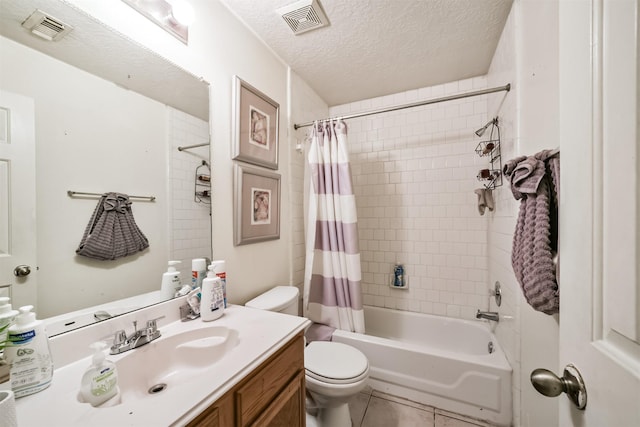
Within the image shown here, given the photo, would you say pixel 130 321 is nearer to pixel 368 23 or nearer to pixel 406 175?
pixel 368 23

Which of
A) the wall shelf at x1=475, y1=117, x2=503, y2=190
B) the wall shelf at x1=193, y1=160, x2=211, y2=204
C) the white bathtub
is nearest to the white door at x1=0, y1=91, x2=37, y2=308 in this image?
the wall shelf at x1=193, y1=160, x2=211, y2=204

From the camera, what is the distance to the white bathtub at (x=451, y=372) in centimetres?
142

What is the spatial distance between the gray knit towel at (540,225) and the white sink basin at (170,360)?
105 centimetres

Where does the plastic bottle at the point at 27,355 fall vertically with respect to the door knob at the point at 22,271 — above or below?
below

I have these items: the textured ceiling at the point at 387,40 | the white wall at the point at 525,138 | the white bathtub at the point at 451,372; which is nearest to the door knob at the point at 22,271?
the textured ceiling at the point at 387,40

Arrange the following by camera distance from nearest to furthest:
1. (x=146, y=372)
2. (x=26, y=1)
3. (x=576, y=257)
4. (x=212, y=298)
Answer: (x=576, y=257) < (x=26, y=1) < (x=146, y=372) < (x=212, y=298)

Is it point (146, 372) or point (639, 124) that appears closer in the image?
point (639, 124)

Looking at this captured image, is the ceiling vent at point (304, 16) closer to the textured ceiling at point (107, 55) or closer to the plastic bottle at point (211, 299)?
the textured ceiling at point (107, 55)

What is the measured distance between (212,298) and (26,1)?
113 cm

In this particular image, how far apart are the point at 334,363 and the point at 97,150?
144 cm

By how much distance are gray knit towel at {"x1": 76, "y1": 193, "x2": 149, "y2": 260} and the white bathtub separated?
1424 millimetres

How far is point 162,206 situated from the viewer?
1.04 metres

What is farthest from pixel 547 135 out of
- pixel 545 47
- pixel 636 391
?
pixel 636 391

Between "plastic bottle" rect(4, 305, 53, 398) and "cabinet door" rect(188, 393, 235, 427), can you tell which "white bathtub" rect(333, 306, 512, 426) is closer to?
"cabinet door" rect(188, 393, 235, 427)
